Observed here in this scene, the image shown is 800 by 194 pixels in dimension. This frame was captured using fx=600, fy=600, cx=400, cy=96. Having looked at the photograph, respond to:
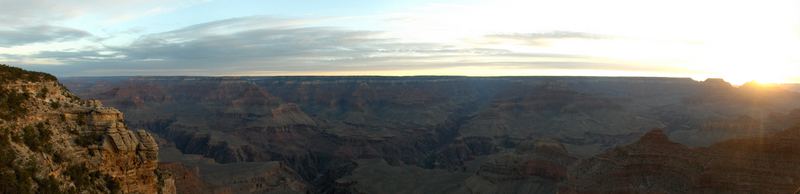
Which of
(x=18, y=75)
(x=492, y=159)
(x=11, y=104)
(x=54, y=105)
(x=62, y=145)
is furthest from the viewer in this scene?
(x=492, y=159)

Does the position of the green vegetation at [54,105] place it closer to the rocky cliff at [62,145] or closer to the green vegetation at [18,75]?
the rocky cliff at [62,145]

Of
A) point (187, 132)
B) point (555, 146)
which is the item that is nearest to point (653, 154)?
point (555, 146)

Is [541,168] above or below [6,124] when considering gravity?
below

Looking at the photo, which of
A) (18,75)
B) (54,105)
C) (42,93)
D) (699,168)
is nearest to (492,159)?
(699,168)

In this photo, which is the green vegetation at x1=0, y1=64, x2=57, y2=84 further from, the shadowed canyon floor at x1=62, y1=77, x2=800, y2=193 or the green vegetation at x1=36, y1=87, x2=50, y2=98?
the shadowed canyon floor at x1=62, y1=77, x2=800, y2=193

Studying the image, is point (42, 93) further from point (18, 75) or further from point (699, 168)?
point (699, 168)

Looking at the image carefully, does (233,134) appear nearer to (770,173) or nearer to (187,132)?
(187,132)

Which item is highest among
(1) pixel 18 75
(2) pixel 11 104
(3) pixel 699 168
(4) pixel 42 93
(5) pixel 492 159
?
(1) pixel 18 75

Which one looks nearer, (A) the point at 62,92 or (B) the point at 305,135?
(A) the point at 62,92
